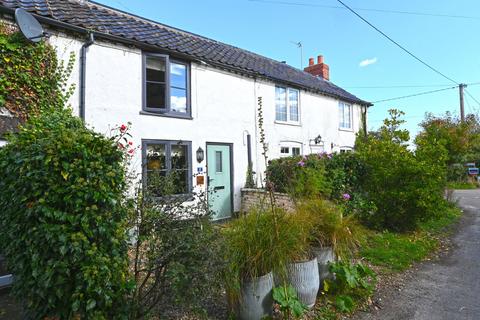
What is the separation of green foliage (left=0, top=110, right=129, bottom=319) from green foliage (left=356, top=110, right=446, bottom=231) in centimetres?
667

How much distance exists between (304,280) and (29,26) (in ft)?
21.2

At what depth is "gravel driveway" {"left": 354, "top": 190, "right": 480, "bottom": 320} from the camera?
3.70 metres

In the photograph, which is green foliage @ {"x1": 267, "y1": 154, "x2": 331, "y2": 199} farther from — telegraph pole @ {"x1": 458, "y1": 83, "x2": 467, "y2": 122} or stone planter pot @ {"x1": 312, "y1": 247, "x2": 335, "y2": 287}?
telegraph pole @ {"x1": 458, "y1": 83, "x2": 467, "y2": 122}

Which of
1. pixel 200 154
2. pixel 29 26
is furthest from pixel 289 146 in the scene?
pixel 29 26

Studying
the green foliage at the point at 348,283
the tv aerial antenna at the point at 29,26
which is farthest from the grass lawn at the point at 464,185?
the tv aerial antenna at the point at 29,26

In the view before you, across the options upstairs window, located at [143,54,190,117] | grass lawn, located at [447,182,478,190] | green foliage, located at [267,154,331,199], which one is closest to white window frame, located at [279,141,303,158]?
green foliage, located at [267,154,331,199]

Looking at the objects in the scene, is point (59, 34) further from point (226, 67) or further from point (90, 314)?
point (90, 314)

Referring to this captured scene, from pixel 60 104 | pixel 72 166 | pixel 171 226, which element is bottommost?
pixel 171 226

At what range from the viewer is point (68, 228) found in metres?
2.39

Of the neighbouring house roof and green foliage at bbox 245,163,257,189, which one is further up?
the neighbouring house roof

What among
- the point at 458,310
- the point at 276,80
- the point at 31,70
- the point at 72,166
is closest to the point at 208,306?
the point at 72,166

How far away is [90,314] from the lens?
239 cm

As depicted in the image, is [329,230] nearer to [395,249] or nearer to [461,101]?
[395,249]

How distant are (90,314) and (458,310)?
13.9 ft
